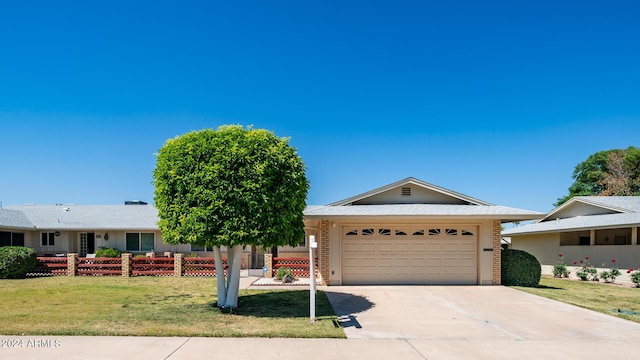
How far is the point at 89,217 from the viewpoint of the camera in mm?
26562

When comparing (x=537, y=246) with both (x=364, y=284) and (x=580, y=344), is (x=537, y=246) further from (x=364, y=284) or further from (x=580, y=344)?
(x=580, y=344)

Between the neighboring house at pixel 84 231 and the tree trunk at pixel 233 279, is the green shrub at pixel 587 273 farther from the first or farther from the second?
the neighboring house at pixel 84 231

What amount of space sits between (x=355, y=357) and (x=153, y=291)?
32.1ft

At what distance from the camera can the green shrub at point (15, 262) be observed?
59.3 ft

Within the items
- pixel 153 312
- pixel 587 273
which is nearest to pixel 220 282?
pixel 153 312

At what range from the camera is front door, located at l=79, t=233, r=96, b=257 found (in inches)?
1036

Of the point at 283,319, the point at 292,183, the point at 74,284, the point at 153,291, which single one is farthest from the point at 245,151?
the point at 74,284

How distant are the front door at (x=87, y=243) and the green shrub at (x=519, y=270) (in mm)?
23413

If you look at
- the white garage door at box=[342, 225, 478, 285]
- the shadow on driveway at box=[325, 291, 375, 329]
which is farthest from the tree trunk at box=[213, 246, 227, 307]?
the white garage door at box=[342, 225, 478, 285]

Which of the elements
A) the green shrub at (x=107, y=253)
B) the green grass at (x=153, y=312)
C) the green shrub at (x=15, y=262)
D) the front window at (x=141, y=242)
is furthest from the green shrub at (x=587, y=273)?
the green shrub at (x=15, y=262)

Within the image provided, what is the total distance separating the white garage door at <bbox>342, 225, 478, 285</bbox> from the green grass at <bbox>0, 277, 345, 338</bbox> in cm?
266

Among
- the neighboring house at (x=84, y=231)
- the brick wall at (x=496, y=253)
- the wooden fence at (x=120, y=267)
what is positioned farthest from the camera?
the neighboring house at (x=84, y=231)

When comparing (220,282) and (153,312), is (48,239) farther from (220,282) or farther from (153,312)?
(220,282)

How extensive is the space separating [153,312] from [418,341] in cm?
651
